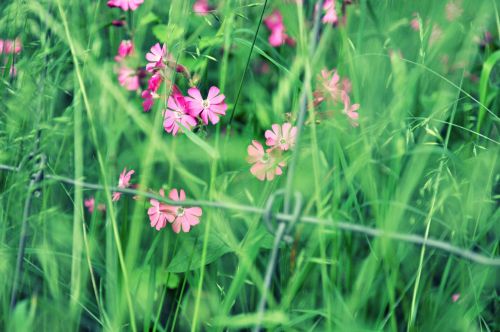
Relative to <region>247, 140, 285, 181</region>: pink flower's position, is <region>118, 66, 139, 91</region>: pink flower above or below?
below

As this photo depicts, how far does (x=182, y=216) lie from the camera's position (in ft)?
2.89

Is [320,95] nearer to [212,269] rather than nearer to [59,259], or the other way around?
[212,269]

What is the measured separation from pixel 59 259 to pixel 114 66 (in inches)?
18.5

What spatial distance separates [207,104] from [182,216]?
0.55 feet

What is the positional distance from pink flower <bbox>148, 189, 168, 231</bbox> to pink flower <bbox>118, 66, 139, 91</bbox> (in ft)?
1.20

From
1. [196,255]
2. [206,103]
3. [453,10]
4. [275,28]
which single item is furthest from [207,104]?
[275,28]

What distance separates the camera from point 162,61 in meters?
0.86

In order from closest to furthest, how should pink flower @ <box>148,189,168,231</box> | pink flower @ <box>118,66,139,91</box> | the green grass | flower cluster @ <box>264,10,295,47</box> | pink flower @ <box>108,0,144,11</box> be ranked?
the green grass
pink flower @ <box>148,189,168,231</box>
pink flower @ <box>108,0,144,11</box>
pink flower @ <box>118,66,139,91</box>
flower cluster @ <box>264,10,295,47</box>

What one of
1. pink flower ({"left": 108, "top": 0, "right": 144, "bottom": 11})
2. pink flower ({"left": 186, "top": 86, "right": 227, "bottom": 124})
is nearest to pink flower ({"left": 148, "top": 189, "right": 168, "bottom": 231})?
pink flower ({"left": 186, "top": 86, "right": 227, "bottom": 124})

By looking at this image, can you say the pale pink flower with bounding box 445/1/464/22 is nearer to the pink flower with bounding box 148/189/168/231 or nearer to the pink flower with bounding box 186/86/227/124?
the pink flower with bounding box 186/86/227/124

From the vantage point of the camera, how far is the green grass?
77 cm

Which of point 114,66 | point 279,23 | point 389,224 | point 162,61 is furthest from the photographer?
point 279,23

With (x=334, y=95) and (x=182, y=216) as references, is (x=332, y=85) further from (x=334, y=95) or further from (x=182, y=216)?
(x=182, y=216)

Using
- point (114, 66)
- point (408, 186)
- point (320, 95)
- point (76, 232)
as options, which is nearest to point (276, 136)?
point (320, 95)
